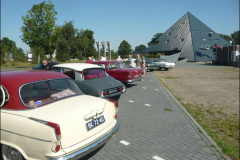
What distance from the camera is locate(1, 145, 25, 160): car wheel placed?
310 cm

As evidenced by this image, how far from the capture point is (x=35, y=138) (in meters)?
2.86

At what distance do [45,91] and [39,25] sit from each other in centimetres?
2523

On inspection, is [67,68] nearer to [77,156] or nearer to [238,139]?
[77,156]

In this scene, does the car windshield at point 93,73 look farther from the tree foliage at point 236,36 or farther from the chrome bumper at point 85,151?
the tree foliage at point 236,36

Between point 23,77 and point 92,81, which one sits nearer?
point 23,77

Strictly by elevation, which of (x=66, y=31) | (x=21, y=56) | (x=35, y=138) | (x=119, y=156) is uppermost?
(x=66, y=31)

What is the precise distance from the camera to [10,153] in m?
3.22

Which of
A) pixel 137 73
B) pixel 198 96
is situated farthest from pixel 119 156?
pixel 137 73

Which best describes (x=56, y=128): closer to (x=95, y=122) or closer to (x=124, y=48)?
(x=95, y=122)

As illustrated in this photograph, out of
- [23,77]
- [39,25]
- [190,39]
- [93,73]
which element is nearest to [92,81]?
[93,73]

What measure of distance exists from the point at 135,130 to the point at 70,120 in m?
2.43

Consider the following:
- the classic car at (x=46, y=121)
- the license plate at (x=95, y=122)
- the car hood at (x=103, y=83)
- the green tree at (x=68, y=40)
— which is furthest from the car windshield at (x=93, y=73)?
the green tree at (x=68, y=40)

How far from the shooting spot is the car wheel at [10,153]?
10.2 feet

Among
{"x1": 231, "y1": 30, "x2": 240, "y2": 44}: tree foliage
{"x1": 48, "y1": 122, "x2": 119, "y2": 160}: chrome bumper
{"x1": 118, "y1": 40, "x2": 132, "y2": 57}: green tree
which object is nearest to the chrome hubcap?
{"x1": 48, "y1": 122, "x2": 119, "y2": 160}: chrome bumper
